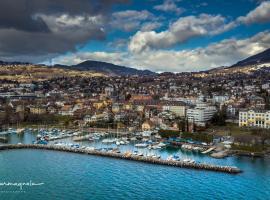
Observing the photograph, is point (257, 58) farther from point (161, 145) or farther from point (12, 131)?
point (161, 145)

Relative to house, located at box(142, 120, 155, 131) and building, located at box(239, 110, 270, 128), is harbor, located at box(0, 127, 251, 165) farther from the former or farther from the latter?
building, located at box(239, 110, 270, 128)

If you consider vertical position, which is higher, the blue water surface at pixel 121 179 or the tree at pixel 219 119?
the tree at pixel 219 119

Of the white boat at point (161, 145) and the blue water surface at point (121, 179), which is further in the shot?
the white boat at point (161, 145)

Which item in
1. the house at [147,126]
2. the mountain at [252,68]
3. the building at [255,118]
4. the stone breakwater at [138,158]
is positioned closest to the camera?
the stone breakwater at [138,158]

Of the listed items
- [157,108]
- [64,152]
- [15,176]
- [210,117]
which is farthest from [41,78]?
[15,176]

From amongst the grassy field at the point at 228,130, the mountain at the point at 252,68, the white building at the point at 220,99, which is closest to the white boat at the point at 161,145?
the grassy field at the point at 228,130

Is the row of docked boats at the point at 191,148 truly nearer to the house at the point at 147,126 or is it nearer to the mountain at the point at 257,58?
the house at the point at 147,126

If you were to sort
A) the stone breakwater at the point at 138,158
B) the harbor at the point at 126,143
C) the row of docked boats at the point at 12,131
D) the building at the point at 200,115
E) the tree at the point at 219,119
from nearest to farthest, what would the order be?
the stone breakwater at the point at 138,158
the harbor at the point at 126,143
the row of docked boats at the point at 12,131
the tree at the point at 219,119
the building at the point at 200,115

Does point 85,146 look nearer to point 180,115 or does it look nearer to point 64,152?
point 64,152

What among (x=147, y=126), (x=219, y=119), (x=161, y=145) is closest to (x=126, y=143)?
(x=161, y=145)

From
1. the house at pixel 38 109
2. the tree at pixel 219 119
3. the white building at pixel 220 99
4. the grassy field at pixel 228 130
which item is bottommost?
the grassy field at pixel 228 130
